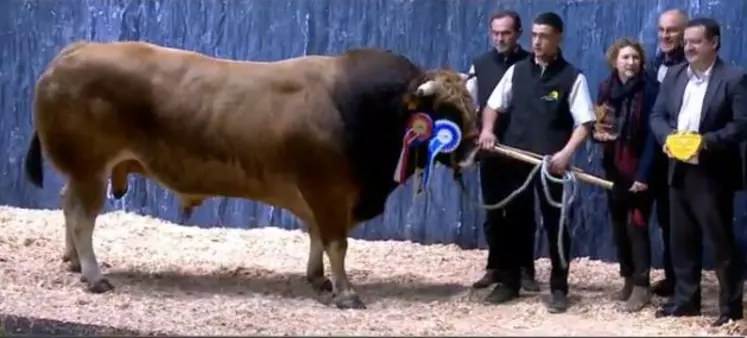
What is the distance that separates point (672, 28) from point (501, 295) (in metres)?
1.78

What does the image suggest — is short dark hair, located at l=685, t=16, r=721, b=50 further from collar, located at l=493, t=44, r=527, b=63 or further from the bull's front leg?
the bull's front leg

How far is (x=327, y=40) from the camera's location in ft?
33.4

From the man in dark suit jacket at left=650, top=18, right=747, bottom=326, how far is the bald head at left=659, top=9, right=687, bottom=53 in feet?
1.50

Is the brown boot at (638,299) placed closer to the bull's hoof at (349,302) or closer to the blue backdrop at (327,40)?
the blue backdrop at (327,40)

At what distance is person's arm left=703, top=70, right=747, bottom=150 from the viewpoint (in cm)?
713

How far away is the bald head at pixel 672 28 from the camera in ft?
25.7

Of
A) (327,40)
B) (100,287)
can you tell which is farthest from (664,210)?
(100,287)

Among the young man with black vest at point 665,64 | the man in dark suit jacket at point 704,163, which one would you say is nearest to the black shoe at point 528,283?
the young man with black vest at point 665,64

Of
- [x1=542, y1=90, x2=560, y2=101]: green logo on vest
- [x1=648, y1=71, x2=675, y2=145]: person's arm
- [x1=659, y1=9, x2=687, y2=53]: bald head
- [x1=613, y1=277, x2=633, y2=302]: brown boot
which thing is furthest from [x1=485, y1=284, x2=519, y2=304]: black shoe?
[x1=659, y1=9, x2=687, y2=53]: bald head

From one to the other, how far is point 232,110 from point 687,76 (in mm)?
2507

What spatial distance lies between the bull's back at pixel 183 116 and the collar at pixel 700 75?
A: 1.98 metres

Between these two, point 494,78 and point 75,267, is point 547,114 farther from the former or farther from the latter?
point 75,267

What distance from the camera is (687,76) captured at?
7.38m

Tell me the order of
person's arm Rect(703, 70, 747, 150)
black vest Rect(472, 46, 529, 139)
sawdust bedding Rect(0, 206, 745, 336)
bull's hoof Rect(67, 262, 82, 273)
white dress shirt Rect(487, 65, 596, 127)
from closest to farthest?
person's arm Rect(703, 70, 747, 150) → sawdust bedding Rect(0, 206, 745, 336) → white dress shirt Rect(487, 65, 596, 127) → black vest Rect(472, 46, 529, 139) → bull's hoof Rect(67, 262, 82, 273)
